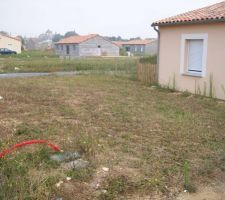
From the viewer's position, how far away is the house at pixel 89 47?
67.0 m

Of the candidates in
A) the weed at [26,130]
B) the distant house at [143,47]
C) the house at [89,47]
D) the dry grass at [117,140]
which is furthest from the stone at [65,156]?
the distant house at [143,47]

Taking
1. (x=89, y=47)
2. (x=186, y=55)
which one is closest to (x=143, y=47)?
(x=89, y=47)

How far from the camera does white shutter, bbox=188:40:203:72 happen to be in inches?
487

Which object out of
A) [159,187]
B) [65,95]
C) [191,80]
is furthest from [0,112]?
[191,80]

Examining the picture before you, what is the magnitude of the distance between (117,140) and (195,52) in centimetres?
736

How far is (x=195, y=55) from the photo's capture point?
1263cm

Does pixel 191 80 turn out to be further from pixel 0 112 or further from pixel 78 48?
pixel 78 48

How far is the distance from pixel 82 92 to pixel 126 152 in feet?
25.3

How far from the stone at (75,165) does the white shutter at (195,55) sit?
27.8ft

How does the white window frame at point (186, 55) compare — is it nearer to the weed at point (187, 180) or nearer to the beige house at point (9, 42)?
the weed at point (187, 180)

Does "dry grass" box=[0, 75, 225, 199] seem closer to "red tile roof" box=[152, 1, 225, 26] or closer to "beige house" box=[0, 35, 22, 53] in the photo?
"red tile roof" box=[152, 1, 225, 26]

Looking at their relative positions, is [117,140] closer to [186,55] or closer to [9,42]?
[186,55]

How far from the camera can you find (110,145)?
616 cm

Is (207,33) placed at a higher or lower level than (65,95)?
higher
